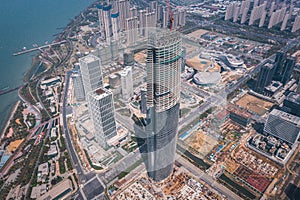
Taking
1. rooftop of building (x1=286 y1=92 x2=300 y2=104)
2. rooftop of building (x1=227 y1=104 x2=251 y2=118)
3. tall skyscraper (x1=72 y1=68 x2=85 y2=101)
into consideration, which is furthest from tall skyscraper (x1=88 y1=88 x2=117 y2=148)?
rooftop of building (x1=286 y1=92 x2=300 y2=104)

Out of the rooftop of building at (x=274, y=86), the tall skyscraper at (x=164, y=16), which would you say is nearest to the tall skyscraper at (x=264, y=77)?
the rooftop of building at (x=274, y=86)

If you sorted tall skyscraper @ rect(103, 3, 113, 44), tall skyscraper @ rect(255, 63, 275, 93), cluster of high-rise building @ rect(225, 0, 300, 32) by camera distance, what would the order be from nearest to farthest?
tall skyscraper @ rect(255, 63, 275, 93)
tall skyscraper @ rect(103, 3, 113, 44)
cluster of high-rise building @ rect(225, 0, 300, 32)

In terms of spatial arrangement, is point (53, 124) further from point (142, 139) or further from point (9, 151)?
point (142, 139)

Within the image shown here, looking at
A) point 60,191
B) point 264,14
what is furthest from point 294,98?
point 264,14

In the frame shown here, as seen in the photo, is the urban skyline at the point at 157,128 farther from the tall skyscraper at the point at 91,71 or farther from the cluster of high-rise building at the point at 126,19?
the cluster of high-rise building at the point at 126,19

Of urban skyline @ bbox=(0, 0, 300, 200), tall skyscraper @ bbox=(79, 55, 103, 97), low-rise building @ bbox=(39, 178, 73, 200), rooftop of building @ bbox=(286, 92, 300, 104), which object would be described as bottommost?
low-rise building @ bbox=(39, 178, 73, 200)

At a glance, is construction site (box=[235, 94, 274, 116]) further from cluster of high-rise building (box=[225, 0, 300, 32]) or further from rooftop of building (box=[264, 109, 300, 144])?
cluster of high-rise building (box=[225, 0, 300, 32])

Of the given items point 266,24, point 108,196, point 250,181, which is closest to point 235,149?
point 250,181
